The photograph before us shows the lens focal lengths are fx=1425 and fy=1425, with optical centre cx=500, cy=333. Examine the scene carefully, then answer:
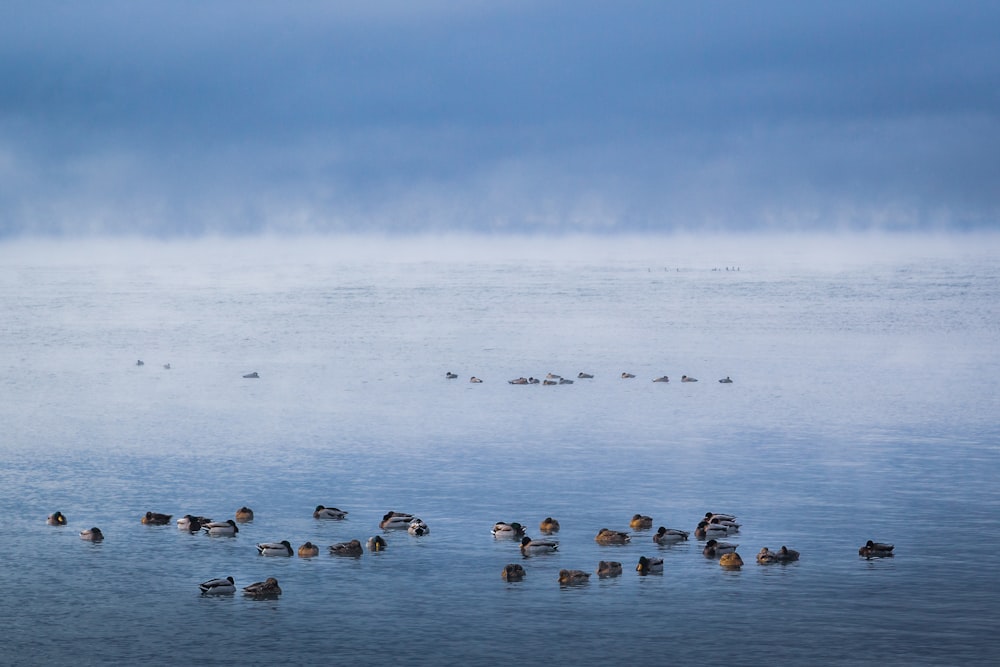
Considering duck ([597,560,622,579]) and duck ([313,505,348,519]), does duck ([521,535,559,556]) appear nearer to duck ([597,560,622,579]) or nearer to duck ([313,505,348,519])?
duck ([597,560,622,579])

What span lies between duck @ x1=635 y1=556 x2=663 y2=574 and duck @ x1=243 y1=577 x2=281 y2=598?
8.31 m

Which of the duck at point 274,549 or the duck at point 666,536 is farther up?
the duck at point 666,536

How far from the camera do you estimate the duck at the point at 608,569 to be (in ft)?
108

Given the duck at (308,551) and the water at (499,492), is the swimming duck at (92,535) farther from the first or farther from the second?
the duck at (308,551)

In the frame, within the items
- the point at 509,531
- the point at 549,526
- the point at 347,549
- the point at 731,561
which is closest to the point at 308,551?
the point at 347,549

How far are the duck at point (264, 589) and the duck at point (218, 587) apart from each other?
1.09 feet

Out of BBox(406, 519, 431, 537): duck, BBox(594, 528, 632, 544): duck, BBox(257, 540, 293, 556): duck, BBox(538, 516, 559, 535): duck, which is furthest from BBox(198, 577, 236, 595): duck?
BBox(594, 528, 632, 544): duck

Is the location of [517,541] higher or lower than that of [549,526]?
lower

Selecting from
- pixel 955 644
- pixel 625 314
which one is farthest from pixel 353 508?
pixel 625 314

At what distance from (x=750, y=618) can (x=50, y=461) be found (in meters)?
27.8

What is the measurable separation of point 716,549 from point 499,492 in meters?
9.45

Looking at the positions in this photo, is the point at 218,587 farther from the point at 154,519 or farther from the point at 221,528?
the point at 154,519

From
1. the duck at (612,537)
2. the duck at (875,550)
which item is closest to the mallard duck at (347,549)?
the duck at (612,537)

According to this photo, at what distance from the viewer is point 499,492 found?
139ft
